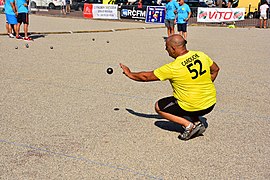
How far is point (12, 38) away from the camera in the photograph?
49.6 ft

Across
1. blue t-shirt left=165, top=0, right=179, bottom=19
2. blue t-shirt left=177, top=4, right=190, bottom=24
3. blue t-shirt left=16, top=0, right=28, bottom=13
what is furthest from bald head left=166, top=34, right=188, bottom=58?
blue t-shirt left=16, top=0, right=28, bottom=13

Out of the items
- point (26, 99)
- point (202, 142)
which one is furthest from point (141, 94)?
point (202, 142)

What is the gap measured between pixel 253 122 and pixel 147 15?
21.2 m

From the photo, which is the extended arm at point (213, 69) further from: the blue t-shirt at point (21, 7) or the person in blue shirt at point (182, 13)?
the blue t-shirt at point (21, 7)

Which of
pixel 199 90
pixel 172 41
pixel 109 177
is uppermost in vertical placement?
pixel 172 41

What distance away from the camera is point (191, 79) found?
495 cm

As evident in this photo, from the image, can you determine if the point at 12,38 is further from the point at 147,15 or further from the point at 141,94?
the point at 147,15

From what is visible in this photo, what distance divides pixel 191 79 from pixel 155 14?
2165cm

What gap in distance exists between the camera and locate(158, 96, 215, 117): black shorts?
17.0ft

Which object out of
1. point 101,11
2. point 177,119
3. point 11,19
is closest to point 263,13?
point 101,11

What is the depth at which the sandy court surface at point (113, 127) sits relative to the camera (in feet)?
14.7

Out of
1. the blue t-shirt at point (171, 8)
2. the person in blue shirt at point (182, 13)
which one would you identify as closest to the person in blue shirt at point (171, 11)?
the blue t-shirt at point (171, 8)

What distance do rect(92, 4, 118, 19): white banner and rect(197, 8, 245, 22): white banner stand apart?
5802mm

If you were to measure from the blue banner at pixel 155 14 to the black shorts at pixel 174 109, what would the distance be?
20595mm
